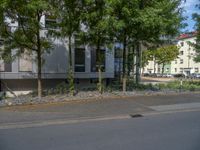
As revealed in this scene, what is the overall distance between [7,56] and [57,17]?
3.28m

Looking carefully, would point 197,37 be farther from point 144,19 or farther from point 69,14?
point 69,14

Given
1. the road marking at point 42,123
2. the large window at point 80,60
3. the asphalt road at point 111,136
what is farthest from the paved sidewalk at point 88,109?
the large window at point 80,60

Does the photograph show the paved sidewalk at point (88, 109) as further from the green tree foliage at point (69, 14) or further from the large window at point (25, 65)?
the large window at point (25, 65)

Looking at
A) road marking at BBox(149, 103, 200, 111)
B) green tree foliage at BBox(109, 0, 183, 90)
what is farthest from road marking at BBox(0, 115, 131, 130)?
green tree foliage at BBox(109, 0, 183, 90)

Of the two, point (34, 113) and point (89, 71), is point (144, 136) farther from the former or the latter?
point (89, 71)

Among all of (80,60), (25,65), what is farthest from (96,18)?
(80,60)

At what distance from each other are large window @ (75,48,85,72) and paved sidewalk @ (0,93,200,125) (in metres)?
7.80

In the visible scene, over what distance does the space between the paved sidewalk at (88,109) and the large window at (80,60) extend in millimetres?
7805

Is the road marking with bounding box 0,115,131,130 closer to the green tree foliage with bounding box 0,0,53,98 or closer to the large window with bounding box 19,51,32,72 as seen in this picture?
the green tree foliage with bounding box 0,0,53,98

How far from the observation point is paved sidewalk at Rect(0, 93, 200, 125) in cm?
1033

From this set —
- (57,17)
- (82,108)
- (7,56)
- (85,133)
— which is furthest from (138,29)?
(85,133)

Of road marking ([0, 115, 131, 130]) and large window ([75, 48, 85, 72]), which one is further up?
large window ([75, 48, 85, 72])

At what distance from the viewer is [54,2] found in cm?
1316

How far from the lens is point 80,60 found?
2153cm
